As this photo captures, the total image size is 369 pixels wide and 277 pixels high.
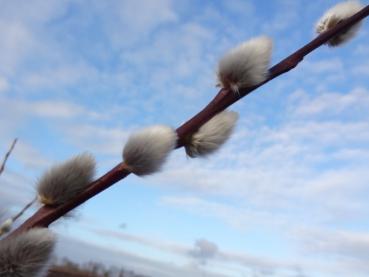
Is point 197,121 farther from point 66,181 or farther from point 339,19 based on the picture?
point 339,19

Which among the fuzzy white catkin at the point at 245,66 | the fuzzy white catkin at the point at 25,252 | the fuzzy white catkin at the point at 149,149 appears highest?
the fuzzy white catkin at the point at 245,66

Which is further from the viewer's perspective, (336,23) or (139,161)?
(336,23)

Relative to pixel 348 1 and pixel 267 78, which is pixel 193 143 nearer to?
pixel 267 78

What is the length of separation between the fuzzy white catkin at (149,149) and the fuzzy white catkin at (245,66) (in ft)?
0.44

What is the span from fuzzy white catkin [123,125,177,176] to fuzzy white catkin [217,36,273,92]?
0.13m

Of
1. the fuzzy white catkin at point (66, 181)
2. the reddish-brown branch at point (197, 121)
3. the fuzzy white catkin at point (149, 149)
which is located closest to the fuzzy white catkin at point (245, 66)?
the reddish-brown branch at point (197, 121)

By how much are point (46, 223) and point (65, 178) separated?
0.07m

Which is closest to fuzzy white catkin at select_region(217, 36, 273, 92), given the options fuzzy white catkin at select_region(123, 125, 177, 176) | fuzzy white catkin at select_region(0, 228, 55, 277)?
fuzzy white catkin at select_region(123, 125, 177, 176)

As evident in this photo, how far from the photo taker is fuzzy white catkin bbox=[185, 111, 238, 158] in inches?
29.9

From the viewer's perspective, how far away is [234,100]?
782mm

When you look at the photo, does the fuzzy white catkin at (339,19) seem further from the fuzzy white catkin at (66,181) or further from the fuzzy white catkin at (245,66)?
the fuzzy white catkin at (66,181)

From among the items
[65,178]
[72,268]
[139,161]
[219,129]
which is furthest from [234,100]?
[72,268]

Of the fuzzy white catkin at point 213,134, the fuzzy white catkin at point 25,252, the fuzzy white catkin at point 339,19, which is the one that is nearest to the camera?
the fuzzy white catkin at point 25,252

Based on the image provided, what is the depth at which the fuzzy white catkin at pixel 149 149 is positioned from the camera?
0.72m
